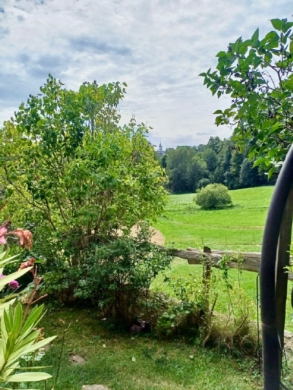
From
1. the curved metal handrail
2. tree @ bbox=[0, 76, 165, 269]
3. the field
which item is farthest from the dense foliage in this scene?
the curved metal handrail

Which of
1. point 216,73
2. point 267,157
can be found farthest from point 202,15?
point 267,157

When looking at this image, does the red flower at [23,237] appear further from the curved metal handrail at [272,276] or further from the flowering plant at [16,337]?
the curved metal handrail at [272,276]

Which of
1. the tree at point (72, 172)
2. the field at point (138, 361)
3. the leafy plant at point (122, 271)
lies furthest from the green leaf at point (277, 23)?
the leafy plant at point (122, 271)

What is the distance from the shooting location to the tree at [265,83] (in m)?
0.88

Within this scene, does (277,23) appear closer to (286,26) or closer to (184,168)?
(286,26)

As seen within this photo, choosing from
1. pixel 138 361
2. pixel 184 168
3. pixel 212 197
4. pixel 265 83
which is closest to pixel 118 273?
pixel 138 361

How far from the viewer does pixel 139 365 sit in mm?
2195

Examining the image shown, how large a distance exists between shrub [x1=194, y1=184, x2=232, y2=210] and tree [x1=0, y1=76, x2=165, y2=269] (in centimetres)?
1032

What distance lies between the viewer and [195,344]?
2488mm

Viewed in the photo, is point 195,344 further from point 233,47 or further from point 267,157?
point 233,47

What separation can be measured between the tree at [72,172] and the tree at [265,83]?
1.79 meters

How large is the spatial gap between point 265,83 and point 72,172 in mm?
2124

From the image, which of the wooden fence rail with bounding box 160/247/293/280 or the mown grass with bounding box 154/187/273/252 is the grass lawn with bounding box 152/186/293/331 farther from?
the wooden fence rail with bounding box 160/247/293/280

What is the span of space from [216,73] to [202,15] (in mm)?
1211
